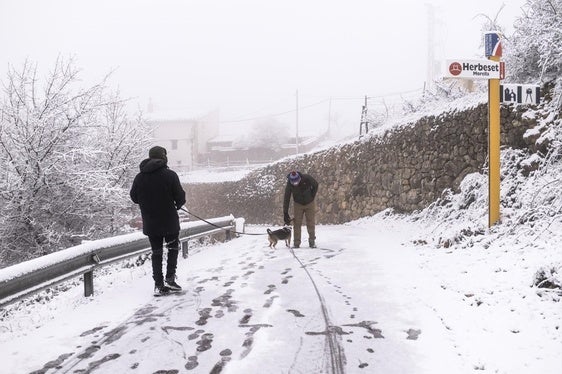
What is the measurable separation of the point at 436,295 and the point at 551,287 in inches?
48.5

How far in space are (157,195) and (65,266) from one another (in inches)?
53.3

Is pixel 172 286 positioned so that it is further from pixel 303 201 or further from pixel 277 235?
pixel 303 201

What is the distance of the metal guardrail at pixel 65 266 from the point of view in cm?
433

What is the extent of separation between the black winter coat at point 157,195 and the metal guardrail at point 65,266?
88 centimetres

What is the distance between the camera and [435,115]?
11.7 metres

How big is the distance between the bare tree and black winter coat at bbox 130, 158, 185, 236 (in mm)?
5690

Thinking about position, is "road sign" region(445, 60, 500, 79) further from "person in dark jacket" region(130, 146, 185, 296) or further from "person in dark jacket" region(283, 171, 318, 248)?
"person in dark jacket" region(130, 146, 185, 296)

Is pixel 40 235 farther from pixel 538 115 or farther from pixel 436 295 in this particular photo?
pixel 538 115

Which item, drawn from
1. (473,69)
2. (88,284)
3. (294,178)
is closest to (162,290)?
(88,284)

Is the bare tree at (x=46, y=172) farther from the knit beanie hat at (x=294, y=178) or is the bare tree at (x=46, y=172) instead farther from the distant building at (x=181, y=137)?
the distant building at (x=181, y=137)

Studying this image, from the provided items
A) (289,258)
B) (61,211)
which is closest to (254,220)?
(61,211)

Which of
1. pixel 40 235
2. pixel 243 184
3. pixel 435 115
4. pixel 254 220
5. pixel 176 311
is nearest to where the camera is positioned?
pixel 176 311

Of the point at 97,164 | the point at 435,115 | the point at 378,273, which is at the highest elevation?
the point at 435,115

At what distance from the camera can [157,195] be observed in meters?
5.64
